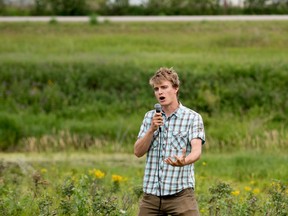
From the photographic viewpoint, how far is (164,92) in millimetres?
6375

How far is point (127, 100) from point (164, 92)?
473 inches

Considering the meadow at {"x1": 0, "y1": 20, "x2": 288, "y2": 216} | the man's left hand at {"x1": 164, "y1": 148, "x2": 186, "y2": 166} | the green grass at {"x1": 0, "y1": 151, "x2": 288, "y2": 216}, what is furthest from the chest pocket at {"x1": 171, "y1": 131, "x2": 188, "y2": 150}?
the meadow at {"x1": 0, "y1": 20, "x2": 288, "y2": 216}

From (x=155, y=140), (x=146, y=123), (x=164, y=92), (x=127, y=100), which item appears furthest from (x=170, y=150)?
(x=127, y=100)

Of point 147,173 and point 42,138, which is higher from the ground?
point 147,173

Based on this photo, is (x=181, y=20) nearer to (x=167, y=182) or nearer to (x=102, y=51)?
(x=102, y=51)

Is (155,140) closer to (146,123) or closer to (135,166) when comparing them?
(146,123)

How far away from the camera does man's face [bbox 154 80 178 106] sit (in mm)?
6371

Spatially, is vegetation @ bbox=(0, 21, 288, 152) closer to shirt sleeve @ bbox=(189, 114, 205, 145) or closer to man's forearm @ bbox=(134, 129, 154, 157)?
shirt sleeve @ bbox=(189, 114, 205, 145)

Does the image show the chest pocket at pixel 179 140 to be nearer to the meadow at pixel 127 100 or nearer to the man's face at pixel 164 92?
the man's face at pixel 164 92

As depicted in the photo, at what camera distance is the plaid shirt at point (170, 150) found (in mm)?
6422

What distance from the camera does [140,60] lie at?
1955 cm

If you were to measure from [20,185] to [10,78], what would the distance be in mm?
8369

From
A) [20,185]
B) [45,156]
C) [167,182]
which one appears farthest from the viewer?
[45,156]

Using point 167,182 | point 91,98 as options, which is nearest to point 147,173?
point 167,182
